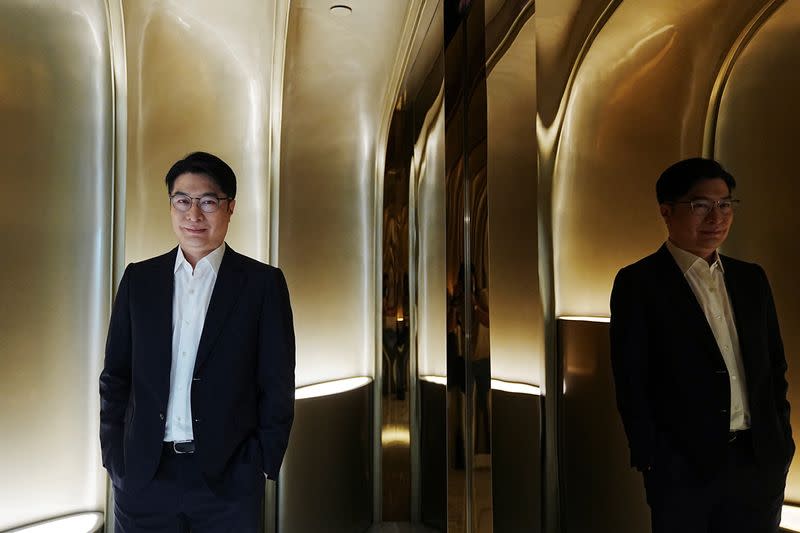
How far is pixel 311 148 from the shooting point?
2.11 meters

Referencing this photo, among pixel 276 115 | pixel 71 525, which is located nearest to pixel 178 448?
pixel 71 525

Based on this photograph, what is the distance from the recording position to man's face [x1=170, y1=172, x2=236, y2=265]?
1813 mm

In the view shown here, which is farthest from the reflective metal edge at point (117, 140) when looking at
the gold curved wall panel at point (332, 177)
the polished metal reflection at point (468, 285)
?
the polished metal reflection at point (468, 285)

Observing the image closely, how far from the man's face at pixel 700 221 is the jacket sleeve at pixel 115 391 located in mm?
1560

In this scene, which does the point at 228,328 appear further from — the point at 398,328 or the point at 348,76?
the point at 348,76

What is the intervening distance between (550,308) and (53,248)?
1537 millimetres

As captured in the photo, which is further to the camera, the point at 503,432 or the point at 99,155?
the point at 503,432

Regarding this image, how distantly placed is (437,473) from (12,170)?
1.69 m

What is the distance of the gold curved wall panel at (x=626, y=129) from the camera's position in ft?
→ 5.61

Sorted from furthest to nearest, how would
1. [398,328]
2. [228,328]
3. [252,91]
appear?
[398,328], [252,91], [228,328]

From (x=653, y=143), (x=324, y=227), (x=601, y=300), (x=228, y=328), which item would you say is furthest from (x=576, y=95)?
(x=228, y=328)

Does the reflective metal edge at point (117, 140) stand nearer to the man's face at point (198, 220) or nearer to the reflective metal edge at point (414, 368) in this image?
the man's face at point (198, 220)

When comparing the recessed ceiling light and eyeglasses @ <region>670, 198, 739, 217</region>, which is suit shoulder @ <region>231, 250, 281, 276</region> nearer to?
the recessed ceiling light

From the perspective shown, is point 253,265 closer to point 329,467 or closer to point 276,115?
point 276,115
